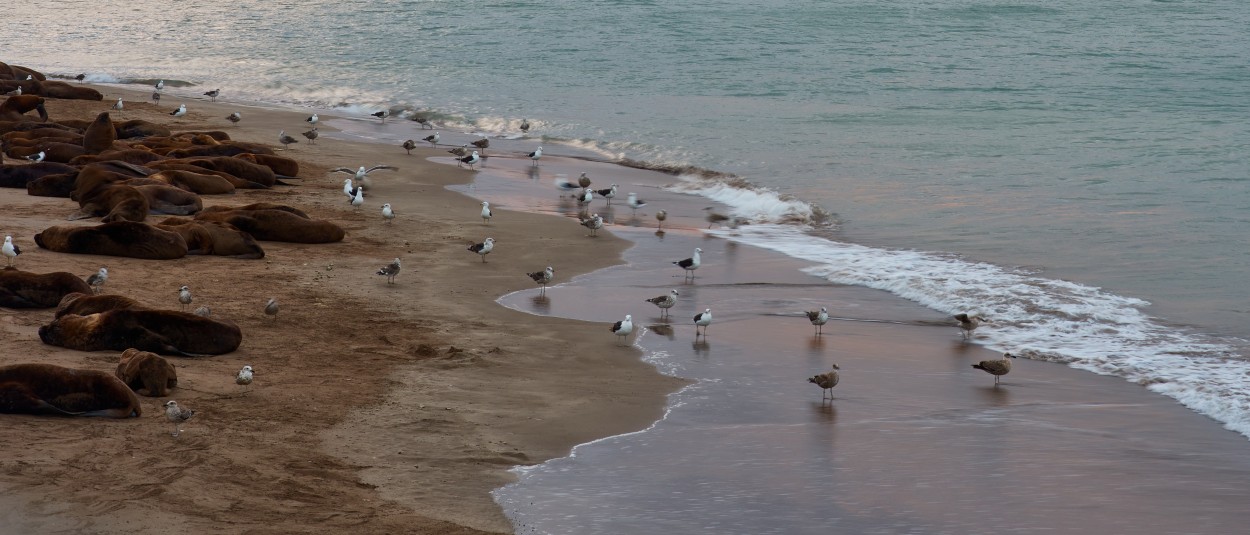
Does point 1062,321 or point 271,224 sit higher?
point 1062,321

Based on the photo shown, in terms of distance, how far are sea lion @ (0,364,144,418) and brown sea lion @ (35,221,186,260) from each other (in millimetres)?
4943

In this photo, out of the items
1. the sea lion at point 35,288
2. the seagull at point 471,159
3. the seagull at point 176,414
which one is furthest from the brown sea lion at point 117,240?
the seagull at point 471,159

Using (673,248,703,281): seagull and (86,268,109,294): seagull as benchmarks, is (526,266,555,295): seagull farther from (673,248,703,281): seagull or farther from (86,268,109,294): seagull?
(86,268,109,294): seagull

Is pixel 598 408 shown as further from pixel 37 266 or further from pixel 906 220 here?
pixel 906 220

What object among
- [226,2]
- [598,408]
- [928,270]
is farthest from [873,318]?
[226,2]

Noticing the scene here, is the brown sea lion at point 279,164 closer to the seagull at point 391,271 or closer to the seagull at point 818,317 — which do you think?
the seagull at point 391,271

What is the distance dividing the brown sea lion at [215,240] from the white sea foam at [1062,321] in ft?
20.5

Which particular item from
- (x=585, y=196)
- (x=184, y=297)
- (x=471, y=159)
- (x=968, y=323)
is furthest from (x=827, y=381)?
(x=471, y=159)

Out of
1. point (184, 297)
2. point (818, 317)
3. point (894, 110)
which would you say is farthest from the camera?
point (894, 110)

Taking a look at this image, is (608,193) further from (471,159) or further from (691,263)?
(691,263)

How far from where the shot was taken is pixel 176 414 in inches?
302

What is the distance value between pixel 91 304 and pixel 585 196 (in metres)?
9.84

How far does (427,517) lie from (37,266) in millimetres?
6495

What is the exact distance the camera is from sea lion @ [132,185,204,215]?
1460 centimetres
